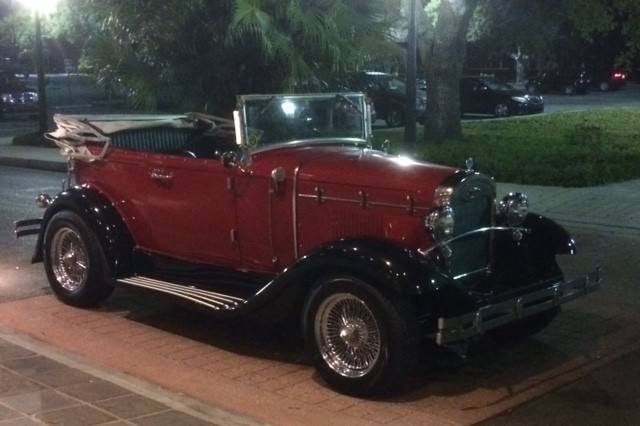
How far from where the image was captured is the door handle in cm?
764

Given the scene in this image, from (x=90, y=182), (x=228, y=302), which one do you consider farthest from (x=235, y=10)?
(x=228, y=302)

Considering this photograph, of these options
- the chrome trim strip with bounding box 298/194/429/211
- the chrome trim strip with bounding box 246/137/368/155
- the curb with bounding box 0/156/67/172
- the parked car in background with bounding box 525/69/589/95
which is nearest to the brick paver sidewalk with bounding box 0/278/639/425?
the chrome trim strip with bounding box 298/194/429/211

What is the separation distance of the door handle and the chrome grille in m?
2.32

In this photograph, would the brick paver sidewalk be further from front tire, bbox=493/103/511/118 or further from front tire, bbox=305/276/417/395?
front tire, bbox=493/103/511/118

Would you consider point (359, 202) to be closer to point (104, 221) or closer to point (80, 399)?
point (80, 399)

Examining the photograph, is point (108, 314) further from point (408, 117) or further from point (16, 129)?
point (16, 129)

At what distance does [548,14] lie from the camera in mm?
20984

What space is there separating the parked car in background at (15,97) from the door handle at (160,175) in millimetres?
30221

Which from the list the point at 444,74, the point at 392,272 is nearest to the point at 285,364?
the point at 392,272

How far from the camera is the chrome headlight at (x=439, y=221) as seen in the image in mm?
6234

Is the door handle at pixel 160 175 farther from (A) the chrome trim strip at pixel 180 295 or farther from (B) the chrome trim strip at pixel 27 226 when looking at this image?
(B) the chrome trim strip at pixel 27 226

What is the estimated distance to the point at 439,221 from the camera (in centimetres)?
623

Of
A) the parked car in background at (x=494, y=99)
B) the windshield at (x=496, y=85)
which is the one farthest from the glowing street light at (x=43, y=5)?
the windshield at (x=496, y=85)

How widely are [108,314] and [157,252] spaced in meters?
0.69
